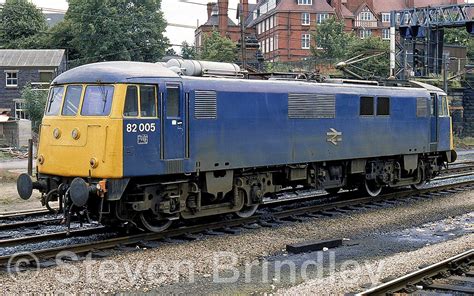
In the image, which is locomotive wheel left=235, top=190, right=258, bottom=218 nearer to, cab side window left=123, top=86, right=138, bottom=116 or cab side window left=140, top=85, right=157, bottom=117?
cab side window left=140, top=85, right=157, bottom=117

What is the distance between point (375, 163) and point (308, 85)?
4167mm

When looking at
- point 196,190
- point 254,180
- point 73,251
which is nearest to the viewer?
point 73,251

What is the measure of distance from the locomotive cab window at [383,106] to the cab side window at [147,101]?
8.30m

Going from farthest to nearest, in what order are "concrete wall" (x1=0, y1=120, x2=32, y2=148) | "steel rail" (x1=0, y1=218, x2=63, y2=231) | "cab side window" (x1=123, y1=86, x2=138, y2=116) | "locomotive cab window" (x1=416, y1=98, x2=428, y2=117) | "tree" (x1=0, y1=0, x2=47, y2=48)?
"tree" (x1=0, y1=0, x2=47, y2=48) < "concrete wall" (x1=0, y1=120, x2=32, y2=148) < "locomotive cab window" (x1=416, y1=98, x2=428, y2=117) < "steel rail" (x1=0, y1=218, x2=63, y2=231) < "cab side window" (x1=123, y1=86, x2=138, y2=116)

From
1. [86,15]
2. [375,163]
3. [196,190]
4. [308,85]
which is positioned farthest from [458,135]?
[196,190]

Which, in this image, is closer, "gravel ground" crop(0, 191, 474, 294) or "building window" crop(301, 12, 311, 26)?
"gravel ground" crop(0, 191, 474, 294)

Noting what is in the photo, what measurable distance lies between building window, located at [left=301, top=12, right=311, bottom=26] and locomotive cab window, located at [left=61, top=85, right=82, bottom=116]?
246 feet

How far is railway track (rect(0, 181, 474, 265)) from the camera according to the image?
11.7 metres

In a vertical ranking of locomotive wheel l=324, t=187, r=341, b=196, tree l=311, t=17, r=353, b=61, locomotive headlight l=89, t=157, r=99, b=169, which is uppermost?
tree l=311, t=17, r=353, b=61

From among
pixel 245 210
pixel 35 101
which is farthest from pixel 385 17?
pixel 245 210

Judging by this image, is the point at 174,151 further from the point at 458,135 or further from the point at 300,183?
the point at 458,135

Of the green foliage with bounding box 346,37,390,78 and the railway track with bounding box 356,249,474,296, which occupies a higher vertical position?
the green foliage with bounding box 346,37,390,78

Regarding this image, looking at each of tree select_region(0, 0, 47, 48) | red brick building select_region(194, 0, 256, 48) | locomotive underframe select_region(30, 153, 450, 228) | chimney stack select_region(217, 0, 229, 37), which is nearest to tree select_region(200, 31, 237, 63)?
red brick building select_region(194, 0, 256, 48)

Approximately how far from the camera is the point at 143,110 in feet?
42.0
